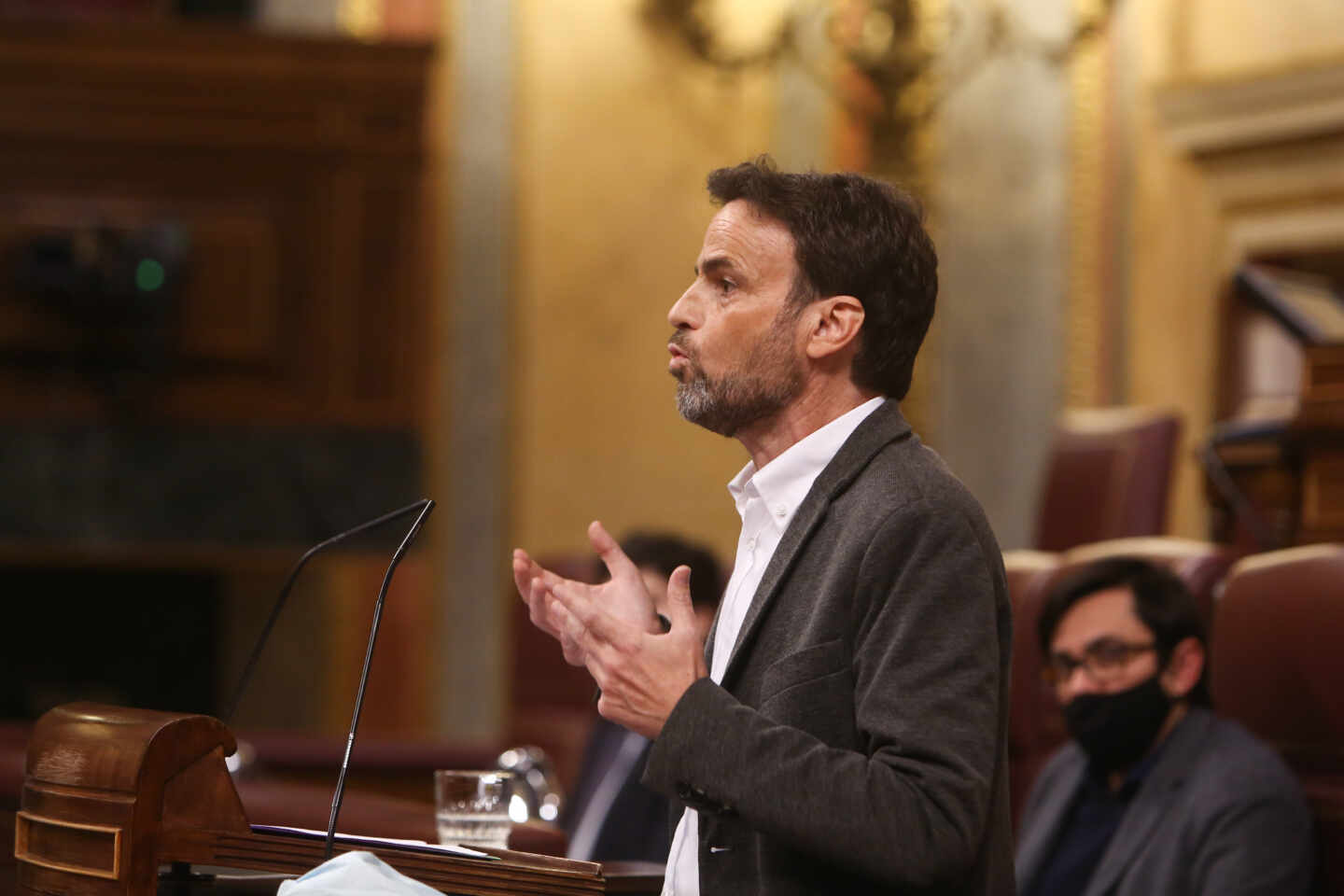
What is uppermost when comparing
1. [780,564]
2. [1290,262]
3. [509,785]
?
[1290,262]

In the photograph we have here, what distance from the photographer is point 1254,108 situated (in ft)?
19.3

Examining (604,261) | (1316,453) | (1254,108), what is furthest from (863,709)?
(1254,108)

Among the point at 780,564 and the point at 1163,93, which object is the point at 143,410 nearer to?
the point at 1163,93

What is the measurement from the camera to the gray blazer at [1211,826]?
8.42 ft

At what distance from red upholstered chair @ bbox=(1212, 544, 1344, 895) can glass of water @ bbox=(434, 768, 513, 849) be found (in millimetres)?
1157

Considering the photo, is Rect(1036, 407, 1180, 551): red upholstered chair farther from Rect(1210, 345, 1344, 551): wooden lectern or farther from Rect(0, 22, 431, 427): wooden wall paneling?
Rect(0, 22, 431, 427): wooden wall paneling

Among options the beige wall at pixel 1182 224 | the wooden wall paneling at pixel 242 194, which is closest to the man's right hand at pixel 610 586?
the wooden wall paneling at pixel 242 194

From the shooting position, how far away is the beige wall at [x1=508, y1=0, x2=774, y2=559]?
6.05 metres

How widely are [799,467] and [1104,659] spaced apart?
1240 mm

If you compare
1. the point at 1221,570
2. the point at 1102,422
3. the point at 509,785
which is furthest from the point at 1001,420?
the point at 509,785

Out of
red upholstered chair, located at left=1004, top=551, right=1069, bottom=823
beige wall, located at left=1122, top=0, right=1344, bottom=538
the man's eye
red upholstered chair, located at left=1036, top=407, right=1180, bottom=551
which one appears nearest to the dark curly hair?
the man's eye

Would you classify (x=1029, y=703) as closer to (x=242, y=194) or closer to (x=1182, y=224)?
(x=1182, y=224)

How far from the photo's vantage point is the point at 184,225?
5711 millimetres

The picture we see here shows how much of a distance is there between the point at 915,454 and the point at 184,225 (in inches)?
171
